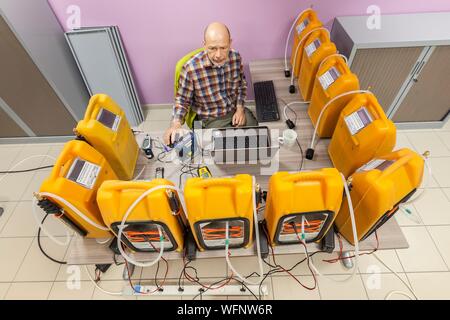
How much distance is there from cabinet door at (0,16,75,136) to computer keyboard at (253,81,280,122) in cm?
193

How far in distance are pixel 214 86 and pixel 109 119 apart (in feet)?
2.88

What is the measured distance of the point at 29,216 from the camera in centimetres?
226

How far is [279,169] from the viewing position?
4.84 ft

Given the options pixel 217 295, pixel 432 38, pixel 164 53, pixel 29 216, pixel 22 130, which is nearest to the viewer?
pixel 217 295

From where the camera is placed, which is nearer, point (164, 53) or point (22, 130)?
point (164, 53)

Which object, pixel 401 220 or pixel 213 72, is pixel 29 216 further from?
pixel 401 220

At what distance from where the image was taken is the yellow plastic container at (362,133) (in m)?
1.13

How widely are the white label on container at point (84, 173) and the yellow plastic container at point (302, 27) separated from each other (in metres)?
1.59

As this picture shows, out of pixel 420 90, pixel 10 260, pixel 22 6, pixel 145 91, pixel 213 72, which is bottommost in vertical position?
pixel 10 260

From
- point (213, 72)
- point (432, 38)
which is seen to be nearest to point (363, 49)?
point (432, 38)

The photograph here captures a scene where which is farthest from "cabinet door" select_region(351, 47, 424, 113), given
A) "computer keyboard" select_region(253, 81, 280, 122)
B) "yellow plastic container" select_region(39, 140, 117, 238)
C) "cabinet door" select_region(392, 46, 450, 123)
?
"yellow plastic container" select_region(39, 140, 117, 238)

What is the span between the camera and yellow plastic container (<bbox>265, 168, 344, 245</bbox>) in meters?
0.96

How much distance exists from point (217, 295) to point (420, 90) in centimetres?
248

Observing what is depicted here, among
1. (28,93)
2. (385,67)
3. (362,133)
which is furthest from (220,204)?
(28,93)
